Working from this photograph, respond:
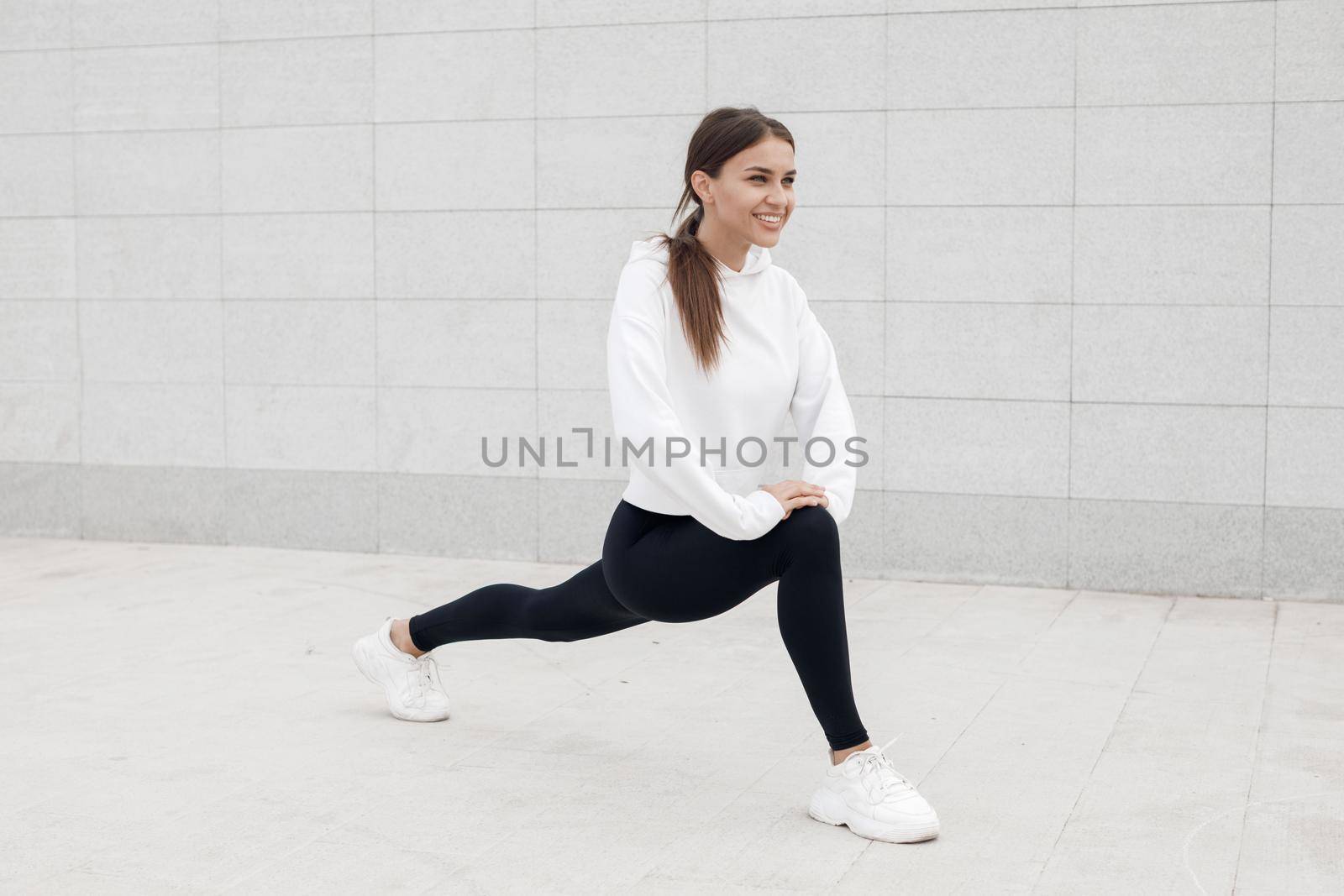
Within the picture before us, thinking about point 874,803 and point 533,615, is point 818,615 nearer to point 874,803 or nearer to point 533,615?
point 874,803

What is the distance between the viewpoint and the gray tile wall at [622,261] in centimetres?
614

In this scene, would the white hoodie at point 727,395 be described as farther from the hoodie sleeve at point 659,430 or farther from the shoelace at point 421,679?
the shoelace at point 421,679

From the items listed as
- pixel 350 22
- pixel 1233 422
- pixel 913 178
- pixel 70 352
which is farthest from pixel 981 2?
pixel 70 352

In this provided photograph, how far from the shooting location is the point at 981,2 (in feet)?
20.7

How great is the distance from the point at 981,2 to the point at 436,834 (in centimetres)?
442

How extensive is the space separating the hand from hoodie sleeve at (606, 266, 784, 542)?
0.9 inches

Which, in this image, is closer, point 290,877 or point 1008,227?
point 290,877

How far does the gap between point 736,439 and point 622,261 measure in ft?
11.4

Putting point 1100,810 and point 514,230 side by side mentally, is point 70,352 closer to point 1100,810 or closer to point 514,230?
point 514,230

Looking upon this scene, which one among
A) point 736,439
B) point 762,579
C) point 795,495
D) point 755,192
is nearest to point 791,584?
point 762,579

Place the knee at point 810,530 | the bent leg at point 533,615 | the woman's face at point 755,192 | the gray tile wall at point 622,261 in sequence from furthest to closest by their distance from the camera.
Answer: the gray tile wall at point 622,261, the bent leg at point 533,615, the woman's face at point 755,192, the knee at point 810,530

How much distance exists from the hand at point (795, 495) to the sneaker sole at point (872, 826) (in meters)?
0.64

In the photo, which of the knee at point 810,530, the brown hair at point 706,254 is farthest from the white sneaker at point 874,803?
the brown hair at point 706,254

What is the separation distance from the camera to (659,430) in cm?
327
